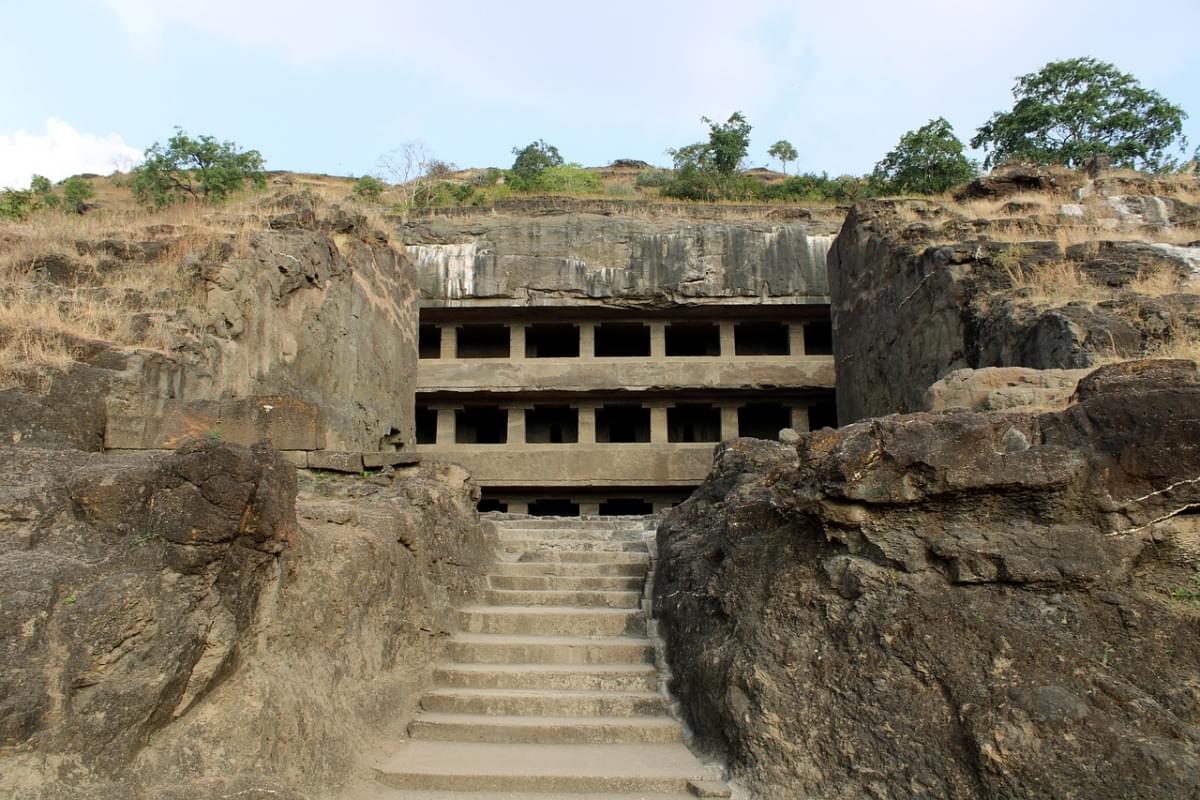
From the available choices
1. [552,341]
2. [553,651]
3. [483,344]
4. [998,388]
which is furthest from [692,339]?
[553,651]

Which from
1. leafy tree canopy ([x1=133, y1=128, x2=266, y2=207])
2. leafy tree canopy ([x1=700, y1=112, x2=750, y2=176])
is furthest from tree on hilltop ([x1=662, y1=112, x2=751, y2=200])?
leafy tree canopy ([x1=133, y1=128, x2=266, y2=207])

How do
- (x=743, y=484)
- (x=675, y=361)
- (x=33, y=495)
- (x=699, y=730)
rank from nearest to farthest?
(x=33, y=495) → (x=699, y=730) → (x=743, y=484) → (x=675, y=361)

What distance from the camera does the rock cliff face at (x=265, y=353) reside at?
281 inches

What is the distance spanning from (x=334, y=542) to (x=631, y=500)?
1481 cm

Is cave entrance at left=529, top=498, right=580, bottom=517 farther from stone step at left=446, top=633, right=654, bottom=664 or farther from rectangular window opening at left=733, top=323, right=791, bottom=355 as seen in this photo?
stone step at left=446, top=633, right=654, bottom=664

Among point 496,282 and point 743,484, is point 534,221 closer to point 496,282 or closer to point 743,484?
point 496,282

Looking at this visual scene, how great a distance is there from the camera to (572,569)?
28.3 feet

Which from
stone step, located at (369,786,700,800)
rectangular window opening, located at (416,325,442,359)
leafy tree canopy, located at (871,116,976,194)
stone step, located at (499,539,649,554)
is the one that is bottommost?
stone step, located at (369,786,700,800)

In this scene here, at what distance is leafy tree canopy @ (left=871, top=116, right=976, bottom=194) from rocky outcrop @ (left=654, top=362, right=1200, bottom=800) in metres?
22.4

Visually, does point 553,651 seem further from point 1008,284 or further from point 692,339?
point 692,339

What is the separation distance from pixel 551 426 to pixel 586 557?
1311 centimetres

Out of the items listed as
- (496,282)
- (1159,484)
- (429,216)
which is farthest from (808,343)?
(1159,484)

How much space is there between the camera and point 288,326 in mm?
12469

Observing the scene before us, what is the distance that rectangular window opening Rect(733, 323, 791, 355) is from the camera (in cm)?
2202
